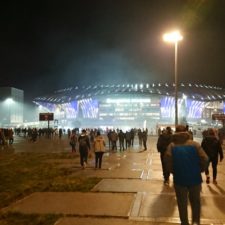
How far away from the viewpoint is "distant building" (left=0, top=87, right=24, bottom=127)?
113188mm

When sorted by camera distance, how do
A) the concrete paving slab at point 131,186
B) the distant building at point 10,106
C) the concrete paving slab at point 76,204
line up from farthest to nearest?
1. the distant building at point 10,106
2. the concrete paving slab at point 131,186
3. the concrete paving slab at point 76,204

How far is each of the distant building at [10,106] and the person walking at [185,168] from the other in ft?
351

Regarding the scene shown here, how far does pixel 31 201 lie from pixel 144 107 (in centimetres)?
13360

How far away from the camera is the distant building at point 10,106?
4456 inches

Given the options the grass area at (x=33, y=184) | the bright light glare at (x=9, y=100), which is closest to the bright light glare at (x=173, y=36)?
the grass area at (x=33, y=184)

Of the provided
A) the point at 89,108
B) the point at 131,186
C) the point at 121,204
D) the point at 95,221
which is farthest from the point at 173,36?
the point at 89,108

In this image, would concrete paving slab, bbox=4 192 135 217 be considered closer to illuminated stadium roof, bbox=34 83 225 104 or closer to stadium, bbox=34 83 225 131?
stadium, bbox=34 83 225 131

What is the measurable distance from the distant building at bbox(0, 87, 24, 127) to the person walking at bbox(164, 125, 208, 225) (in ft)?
351

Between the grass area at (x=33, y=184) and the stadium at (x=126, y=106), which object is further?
the stadium at (x=126, y=106)

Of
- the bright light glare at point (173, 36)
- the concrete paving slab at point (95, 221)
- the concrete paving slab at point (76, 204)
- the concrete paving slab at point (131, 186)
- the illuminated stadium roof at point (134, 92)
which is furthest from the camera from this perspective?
the illuminated stadium roof at point (134, 92)

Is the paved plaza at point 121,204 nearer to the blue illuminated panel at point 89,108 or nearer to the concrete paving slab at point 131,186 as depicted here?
the concrete paving slab at point 131,186

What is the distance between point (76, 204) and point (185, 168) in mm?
3033

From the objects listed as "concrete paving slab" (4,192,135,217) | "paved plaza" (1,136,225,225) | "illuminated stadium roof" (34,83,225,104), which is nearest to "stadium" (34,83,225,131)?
"illuminated stadium roof" (34,83,225,104)

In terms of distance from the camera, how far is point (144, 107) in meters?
141
